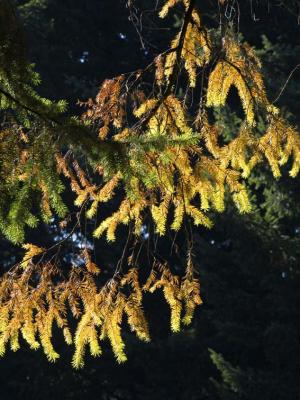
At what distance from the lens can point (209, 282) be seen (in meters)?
13.8

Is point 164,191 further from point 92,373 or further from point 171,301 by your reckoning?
point 92,373

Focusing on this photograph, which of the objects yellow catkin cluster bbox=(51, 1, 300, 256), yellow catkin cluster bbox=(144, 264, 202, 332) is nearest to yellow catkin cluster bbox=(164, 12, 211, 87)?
yellow catkin cluster bbox=(51, 1, 300, 256)

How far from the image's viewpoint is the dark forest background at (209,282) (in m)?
13.0

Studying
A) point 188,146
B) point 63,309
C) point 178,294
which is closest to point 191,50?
point 188,146

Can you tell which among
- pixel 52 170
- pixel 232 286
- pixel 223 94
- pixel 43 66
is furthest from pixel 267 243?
pixel 52 170

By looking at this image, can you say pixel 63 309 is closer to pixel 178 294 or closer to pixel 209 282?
pixel 178 294

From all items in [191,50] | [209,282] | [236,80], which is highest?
[209,282]

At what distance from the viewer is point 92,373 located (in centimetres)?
1555

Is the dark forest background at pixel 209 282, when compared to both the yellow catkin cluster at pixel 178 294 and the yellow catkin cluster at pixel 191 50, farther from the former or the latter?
the yellow catkin cluster at pixel 178 294

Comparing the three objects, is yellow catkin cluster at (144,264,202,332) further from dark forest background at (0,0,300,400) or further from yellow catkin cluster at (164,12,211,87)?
dark forest background at (0,0,300,400)

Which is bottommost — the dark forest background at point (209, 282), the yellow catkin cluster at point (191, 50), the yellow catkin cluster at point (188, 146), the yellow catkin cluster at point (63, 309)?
the yellow catkin cluster at point (63, 309)

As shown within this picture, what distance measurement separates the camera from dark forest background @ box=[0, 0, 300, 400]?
13016 millimetres

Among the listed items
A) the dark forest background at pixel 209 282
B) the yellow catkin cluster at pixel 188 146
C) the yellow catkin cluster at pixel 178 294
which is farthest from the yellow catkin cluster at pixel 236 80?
the dark forest background at pixel 209 282

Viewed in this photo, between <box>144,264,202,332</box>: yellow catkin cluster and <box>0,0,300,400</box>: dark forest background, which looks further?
<box>0,0,300,400</box>: dark forest background
